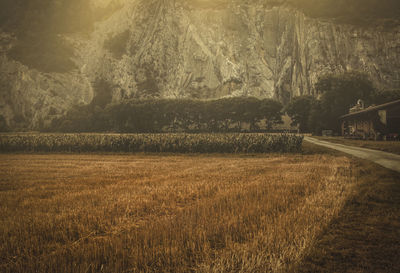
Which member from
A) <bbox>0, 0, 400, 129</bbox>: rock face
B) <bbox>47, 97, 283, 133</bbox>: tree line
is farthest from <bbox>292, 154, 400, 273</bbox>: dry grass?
<bbox>0, 0, 400, 129</bbox>: rock face

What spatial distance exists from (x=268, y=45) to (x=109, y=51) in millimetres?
94784

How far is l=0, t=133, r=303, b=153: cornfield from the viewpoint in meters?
24.6

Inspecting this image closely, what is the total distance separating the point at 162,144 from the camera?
1025 inches

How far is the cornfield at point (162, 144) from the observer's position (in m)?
24.6

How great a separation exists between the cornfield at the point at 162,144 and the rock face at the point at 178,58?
100 m

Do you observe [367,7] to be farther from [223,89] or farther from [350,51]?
[223,89]

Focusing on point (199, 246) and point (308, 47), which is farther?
point (308, 47)

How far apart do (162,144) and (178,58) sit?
379ft

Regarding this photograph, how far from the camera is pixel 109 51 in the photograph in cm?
13312

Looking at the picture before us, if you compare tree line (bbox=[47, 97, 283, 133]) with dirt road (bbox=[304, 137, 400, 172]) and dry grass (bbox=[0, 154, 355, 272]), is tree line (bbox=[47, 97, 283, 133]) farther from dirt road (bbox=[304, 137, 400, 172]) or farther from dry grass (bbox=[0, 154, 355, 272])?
dry grass (bbox=[0, 154, 355, 272])

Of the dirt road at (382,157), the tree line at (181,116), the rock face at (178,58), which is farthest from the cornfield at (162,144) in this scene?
the rock face at (178,58)

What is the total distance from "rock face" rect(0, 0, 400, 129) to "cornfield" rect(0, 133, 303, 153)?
100227mm

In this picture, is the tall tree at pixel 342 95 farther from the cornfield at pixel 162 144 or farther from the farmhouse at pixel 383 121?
the cornfield at pixel 162 144

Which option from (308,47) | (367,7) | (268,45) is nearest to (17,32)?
(268,45)
